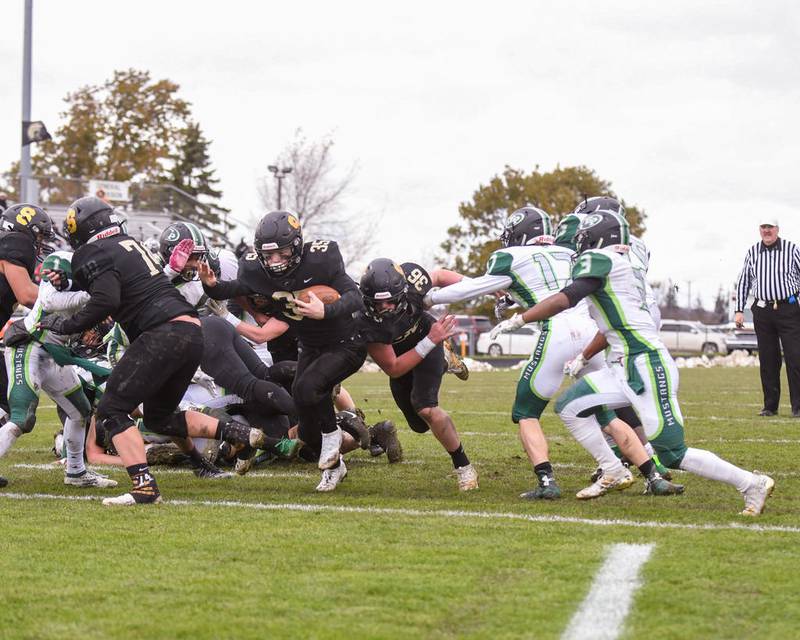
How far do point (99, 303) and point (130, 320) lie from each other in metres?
0.32

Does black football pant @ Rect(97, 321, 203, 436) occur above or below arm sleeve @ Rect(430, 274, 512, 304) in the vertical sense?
below

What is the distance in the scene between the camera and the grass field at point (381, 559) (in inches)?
156

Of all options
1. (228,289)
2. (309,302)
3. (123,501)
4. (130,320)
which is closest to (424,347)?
(309,302)

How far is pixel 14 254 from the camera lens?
25.4 feet

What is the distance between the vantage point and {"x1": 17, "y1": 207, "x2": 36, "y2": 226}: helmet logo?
7.83 meters

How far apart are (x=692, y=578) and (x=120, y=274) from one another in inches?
147

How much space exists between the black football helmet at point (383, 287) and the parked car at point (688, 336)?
3848 centimetres

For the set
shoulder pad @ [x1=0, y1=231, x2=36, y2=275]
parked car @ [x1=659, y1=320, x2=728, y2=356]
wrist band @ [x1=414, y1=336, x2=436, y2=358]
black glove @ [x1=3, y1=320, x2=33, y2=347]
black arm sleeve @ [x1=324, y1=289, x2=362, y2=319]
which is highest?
shoulder pad @ [x1=0, y1=231, x2=36, y2=275]

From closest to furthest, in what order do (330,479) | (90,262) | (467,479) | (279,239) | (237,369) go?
1. (90,262)
2. (279,239)
3. (467,479)
4. (330,479)
5. (237,369)

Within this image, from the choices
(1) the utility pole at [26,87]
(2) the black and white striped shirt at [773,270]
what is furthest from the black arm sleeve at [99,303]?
(1) the utility pole at [26,87]

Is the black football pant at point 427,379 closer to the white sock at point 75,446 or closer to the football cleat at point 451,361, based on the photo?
the football cleat at point 451,361

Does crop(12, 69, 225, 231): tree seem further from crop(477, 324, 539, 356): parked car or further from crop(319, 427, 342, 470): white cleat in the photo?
crop(319, 427, 342, 470): white cleat

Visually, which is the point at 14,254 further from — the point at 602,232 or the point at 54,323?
the point at 602,232

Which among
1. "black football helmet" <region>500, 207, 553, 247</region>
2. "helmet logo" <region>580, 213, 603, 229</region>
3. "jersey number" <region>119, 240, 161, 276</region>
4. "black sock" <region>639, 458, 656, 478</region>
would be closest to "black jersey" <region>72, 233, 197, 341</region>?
"jersey number" <region>119, 240, 161, 276</region>
